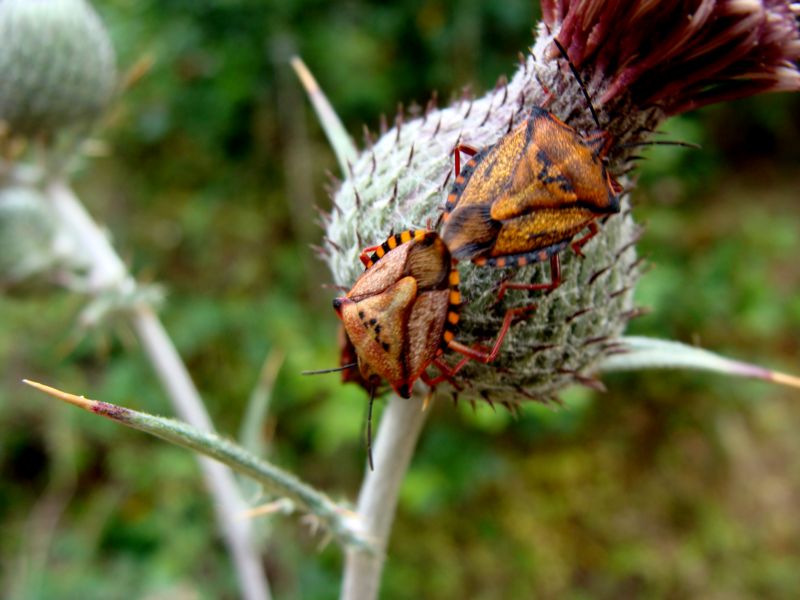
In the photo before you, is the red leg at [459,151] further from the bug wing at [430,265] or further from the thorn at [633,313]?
the thorn at [633,313]

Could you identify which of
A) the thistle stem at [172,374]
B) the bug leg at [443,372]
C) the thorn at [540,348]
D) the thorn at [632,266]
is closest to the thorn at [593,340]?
the thorn at [540,348]

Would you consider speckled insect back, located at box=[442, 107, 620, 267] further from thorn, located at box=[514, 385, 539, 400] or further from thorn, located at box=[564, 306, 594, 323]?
thorn, located at box=[514, 385, 539, 400]

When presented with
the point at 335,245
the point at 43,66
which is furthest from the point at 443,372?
the point at 43,66

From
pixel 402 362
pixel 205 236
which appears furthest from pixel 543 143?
pixel 205 236

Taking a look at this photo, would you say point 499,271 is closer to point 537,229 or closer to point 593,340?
point 537,229

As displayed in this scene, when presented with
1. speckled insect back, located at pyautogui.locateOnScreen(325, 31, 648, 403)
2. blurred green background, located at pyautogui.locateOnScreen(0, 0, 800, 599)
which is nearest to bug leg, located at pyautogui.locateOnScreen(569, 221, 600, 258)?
speckled insect back, located at pyautogui.locateOnScreen(325, 31, 648, 403)

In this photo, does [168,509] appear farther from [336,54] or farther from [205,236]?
[336,54]
